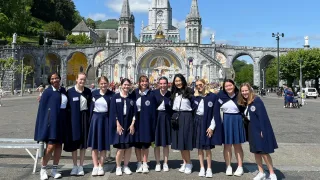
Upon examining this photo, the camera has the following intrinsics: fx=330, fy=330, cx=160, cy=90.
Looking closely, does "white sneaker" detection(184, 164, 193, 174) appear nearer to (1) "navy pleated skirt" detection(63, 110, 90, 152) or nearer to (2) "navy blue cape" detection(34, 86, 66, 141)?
(1) "navy pleated skirt" detection(63, 110, 90, 152)

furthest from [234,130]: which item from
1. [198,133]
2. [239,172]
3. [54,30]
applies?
[54,30]

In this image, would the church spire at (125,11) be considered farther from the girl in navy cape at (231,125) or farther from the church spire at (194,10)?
the girl in navy cape at (231,125)

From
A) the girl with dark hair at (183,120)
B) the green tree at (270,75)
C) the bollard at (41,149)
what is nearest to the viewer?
the bollard at (41,149)

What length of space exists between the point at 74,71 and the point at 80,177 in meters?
57.9

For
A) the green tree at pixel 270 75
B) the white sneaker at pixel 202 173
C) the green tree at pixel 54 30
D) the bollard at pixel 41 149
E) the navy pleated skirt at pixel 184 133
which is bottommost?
the white sneaker at pixel 202 173

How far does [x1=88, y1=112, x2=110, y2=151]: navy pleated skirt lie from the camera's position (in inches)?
235

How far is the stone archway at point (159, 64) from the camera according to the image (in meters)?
54.5

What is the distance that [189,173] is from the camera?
612cm

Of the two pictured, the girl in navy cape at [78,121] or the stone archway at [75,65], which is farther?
the stone archway at [75,65]

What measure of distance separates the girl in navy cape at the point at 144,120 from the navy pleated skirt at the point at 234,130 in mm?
1363

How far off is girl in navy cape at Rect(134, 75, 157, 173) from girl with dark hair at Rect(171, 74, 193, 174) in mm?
415

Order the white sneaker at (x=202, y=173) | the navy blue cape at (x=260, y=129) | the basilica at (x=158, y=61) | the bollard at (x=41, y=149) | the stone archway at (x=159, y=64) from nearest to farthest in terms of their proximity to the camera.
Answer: the navy blue cape at (x=260, y=129) < the bollard at (x=41, y=149) < the white sneaker at (x=202, y=173) < the basilica at (x=158, y=61) < the stone archway at (x=159, y=64)

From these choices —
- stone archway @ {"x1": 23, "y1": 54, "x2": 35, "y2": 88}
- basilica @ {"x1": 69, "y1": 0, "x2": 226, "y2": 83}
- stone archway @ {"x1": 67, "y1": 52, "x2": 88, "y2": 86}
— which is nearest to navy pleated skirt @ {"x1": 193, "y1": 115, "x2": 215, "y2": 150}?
basilica @ {"x1": 69, "y1": 0, "x2": 226, "y2": 83}

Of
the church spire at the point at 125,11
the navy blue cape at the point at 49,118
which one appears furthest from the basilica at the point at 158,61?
the navy blue cape at the point at 49,118
